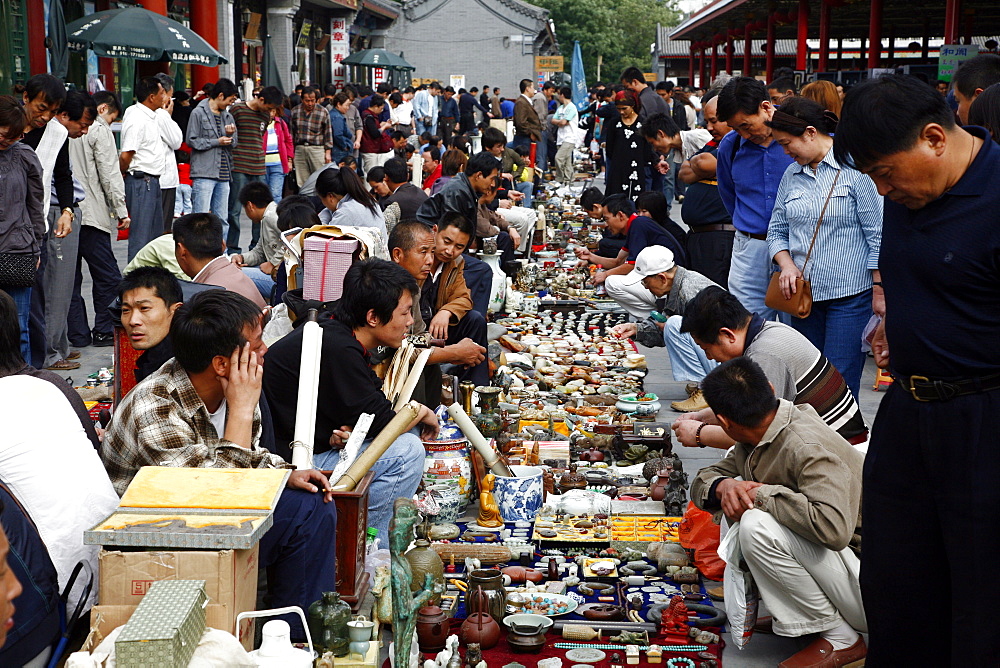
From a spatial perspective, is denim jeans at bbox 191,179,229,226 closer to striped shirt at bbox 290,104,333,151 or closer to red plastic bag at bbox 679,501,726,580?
striped shirt at bbox 290,104,333,151

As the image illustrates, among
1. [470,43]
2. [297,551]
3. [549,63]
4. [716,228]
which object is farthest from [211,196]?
[470,43]

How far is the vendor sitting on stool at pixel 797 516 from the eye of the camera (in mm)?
3398

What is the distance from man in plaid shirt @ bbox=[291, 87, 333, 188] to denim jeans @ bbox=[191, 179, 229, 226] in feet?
9.23

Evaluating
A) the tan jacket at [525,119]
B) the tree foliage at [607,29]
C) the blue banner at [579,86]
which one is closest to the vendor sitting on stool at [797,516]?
the tan jacket at [525,119]

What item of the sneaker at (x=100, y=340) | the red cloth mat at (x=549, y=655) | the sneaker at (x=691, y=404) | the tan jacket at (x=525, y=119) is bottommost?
the red cloth mat at (x=549, y=655)

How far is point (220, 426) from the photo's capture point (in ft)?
11.3

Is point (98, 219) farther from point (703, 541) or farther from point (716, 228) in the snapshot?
point (703, 541)

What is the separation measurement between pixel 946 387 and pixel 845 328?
7.68 feet

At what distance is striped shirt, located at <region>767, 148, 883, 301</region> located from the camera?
472 cm

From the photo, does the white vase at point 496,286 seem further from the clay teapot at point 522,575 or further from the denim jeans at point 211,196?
the clay teapot at point 522,575

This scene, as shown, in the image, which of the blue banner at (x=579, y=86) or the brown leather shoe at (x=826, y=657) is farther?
the blue banner at (x=579, y=86)

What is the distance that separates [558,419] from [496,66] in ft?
117

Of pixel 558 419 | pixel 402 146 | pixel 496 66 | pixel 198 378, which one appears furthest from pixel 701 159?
pixel 496 66

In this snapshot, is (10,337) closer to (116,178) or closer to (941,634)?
(941,634)
